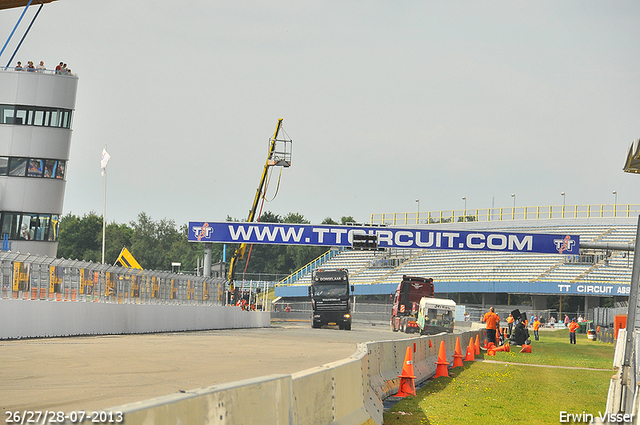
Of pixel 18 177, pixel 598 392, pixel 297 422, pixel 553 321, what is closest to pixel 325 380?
pixel 297 422

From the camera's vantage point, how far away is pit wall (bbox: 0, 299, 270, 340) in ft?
72.9

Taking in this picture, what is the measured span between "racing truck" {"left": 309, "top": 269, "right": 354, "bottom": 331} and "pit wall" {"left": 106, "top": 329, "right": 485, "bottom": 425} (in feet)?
118

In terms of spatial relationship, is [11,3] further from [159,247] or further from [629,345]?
[159,247]

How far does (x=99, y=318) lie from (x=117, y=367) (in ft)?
41.9

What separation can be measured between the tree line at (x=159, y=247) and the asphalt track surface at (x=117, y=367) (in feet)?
328

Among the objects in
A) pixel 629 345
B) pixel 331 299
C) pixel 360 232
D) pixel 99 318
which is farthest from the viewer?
pixel 360 232

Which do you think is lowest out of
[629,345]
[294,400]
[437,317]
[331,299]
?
[294,400]

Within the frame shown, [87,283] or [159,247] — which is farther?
[159,247]

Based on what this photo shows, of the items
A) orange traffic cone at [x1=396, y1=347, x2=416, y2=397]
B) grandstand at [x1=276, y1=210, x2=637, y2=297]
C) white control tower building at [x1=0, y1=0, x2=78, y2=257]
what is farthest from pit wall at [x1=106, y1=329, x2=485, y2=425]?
grandstand at [x1=276, y1=210, x2=637, y2=297]

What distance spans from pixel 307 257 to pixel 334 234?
79674 mm

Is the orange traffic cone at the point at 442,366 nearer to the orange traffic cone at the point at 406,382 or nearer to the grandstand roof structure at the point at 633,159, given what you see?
the orange traffic cone at the point at 406,382

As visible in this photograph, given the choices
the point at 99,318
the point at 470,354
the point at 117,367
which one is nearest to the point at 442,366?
the point at 470,354

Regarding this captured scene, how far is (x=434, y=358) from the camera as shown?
1941cm

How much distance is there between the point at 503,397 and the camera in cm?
1416
